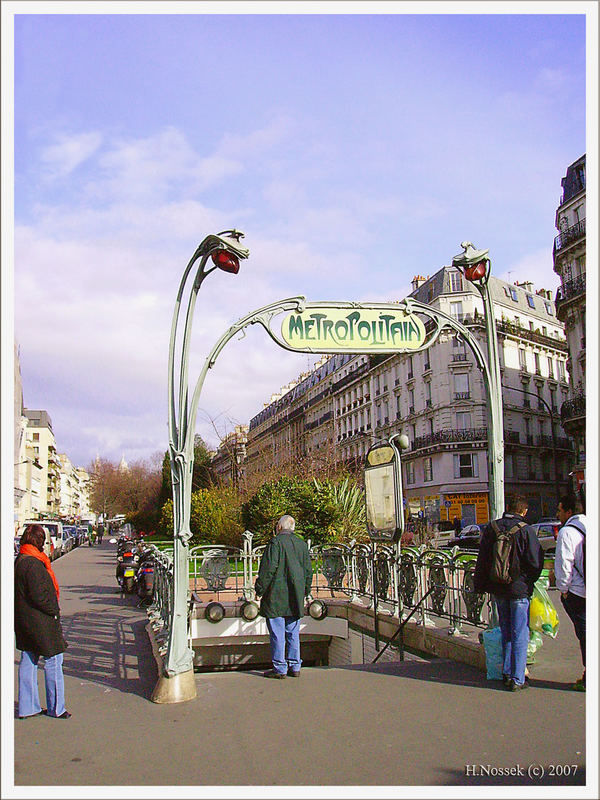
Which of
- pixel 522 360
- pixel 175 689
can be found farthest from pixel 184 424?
pixel 522 360

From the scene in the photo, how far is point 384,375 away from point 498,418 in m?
58.0

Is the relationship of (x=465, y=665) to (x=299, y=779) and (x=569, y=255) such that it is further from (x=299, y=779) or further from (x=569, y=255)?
(x=569, y=255)

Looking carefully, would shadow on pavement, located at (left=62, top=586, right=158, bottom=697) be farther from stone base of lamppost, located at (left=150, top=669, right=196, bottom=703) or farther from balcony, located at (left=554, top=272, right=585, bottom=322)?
balcony, located at (left=554, top=272, right=585, bottom=322)

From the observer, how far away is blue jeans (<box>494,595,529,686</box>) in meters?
6.72

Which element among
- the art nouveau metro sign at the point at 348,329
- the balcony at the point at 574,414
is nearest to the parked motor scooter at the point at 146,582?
the art nouveau metro sign at the point at 348,329

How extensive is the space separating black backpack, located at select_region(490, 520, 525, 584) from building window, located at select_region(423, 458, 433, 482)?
50.8 m

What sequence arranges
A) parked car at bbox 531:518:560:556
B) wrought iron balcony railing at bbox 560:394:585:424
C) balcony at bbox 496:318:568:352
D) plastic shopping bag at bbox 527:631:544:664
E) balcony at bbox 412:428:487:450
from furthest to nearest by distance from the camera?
balcony at bbox 496:318:568:352
balcony at bbox 412:428:487:450
wrought iron balcony railing at bbox 560:394:585:424
parked car at bbox 531:518:560:556
plastic shopping bag at bbox 527:631:544:664

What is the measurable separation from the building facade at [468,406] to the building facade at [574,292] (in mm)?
11543

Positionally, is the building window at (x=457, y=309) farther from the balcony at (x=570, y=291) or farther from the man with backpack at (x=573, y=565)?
the man with backpack at (x=573, y=565)

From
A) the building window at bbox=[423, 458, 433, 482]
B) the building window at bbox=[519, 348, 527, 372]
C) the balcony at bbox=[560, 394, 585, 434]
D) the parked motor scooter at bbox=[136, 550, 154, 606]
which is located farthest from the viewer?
the building window at bbox=[519, 348, 527, 372]

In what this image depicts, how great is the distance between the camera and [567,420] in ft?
129

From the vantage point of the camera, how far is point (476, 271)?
310 inches

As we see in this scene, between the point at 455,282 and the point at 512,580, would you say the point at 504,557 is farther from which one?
the point at 455,282

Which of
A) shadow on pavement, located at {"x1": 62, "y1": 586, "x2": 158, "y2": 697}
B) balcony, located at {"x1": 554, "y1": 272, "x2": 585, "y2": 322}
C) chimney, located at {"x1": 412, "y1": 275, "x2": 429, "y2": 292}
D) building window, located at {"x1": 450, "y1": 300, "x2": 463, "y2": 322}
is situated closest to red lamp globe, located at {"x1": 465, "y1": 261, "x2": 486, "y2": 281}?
→ shadow on pavement, located at {"x1": 62, "y1": 586, "x2": 158, "y2": 697}
